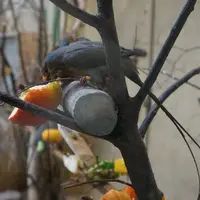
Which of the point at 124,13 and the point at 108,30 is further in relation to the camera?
the point at 124,13

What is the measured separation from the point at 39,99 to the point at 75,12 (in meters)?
0.12

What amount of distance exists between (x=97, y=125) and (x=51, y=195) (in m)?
0.22

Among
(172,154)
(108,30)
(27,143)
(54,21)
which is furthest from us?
(54,21)

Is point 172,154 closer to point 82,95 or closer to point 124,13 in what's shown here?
point 124,13

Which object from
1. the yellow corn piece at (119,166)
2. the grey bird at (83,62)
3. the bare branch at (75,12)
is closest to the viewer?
the bare branch at (75,12)

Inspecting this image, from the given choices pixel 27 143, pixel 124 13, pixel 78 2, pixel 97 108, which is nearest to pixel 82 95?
pixel 97 108

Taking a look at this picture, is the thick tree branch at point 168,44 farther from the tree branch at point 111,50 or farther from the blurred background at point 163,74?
the blurred background at point 163,74

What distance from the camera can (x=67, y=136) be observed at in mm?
813

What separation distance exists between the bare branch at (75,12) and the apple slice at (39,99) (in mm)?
112

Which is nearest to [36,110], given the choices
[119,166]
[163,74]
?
[119,166]

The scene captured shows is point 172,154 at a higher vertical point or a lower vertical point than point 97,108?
lower

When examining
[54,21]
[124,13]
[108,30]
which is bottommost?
[54,21]

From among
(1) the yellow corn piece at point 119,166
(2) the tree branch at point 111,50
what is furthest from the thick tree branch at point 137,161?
(1) the yellow corn piece at point 119,166

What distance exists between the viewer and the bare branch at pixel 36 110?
0.30 m
